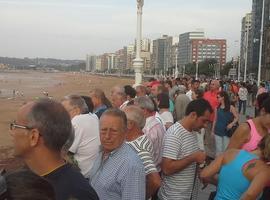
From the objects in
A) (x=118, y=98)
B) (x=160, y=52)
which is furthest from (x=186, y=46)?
(x=118, y=98)

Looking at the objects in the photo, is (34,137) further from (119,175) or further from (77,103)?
(77,103)

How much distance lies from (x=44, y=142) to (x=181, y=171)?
207 cm

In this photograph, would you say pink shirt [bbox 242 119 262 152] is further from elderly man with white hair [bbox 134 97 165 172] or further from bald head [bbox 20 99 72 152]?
bald head [bbox 20 99 72 152]

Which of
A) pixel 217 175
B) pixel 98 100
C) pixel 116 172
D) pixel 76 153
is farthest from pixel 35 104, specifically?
pixel 98 100

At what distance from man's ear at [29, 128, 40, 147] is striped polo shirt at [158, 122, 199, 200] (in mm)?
1919

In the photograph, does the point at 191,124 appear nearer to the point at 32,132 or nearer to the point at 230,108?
the point at 32,132

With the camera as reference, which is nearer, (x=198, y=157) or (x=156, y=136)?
(x=198, y=157)

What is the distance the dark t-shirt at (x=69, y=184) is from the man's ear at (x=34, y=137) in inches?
7.2

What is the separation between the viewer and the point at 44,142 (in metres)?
2.57

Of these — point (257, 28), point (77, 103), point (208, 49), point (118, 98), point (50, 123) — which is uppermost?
point (257, 28)

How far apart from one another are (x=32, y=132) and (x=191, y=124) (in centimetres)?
219

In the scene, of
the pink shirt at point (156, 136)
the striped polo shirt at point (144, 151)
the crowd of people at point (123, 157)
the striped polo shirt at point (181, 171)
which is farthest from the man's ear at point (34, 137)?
the pink shirt at point (156, 136)

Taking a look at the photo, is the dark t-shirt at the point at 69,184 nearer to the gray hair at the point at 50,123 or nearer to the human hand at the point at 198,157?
the gray hair at the point at 50,123

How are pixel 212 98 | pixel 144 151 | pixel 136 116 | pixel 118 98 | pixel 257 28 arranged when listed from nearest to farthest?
1. pixel 144 151
2. pixel 136 116
3. pixel 118 98
4. pixel 212 98
5. pixel 257 28
